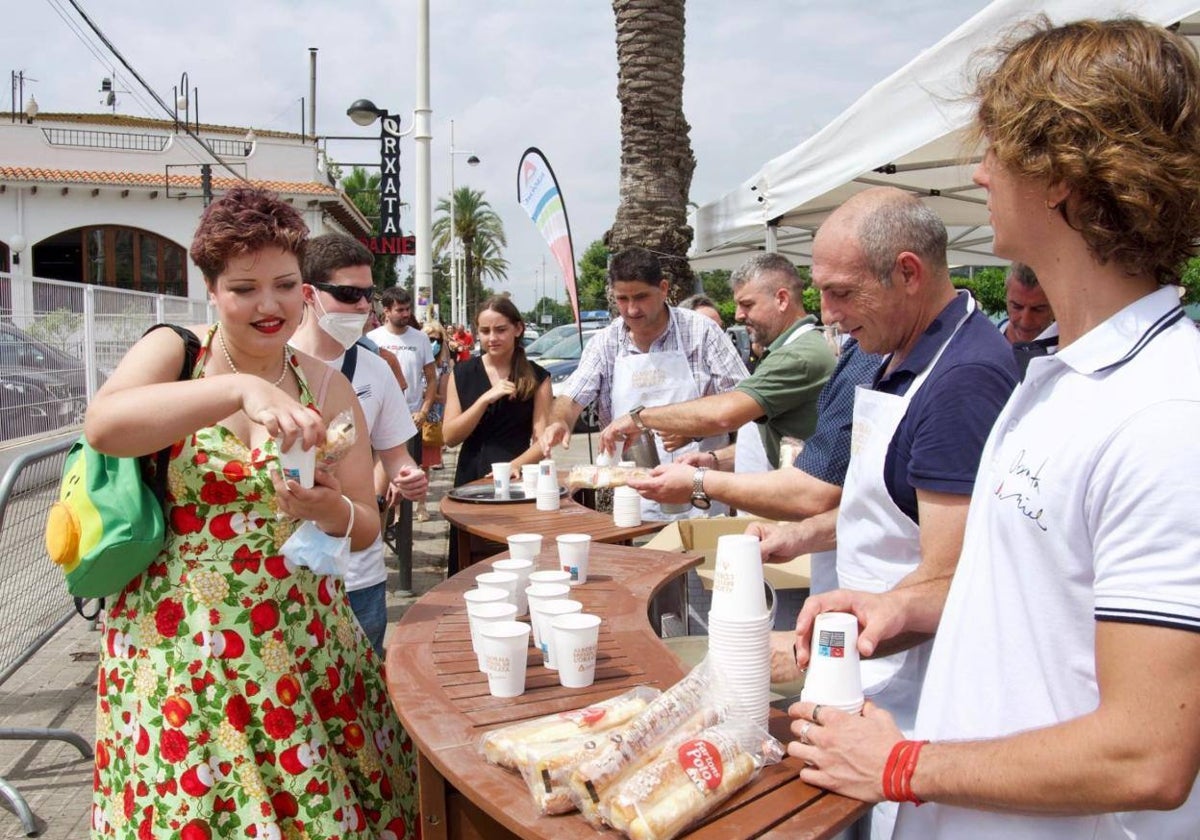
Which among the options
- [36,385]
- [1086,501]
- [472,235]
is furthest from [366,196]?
[1086,501]

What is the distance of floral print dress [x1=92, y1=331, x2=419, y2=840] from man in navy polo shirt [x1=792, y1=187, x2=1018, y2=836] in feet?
4.24

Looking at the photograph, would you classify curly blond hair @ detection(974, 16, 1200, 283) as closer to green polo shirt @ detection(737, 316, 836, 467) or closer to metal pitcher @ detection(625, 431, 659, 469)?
green polo shirt @ detection(737, 316, 836, 467)

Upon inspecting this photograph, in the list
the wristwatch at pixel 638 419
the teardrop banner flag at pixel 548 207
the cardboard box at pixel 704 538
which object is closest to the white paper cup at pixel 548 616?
the cardboard box at pixel 704 538

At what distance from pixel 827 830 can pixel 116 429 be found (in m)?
1.61

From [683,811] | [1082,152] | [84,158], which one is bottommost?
[683,811]

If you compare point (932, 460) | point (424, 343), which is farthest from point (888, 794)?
point (424, 343)

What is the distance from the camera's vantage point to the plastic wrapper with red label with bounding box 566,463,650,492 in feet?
12.8

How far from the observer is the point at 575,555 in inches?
114

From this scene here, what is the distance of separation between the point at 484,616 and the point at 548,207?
17.4 feet

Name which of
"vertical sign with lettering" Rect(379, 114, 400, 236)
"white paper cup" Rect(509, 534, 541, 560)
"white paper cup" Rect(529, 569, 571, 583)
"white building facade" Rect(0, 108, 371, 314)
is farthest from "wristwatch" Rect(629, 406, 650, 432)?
"white building facade" Rect(0, 108, 371, 314)

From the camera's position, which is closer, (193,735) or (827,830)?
(827,830)

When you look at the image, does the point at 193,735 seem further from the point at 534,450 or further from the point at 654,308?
the point at 654,308

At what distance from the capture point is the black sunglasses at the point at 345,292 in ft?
10.9

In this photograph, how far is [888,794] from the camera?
1.38 m
